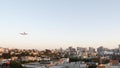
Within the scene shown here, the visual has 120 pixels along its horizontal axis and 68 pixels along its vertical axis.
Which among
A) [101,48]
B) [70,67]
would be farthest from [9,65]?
[101,48]

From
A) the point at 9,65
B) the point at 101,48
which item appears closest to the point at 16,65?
the point at 9,65

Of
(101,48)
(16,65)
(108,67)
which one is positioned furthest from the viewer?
(101,48)

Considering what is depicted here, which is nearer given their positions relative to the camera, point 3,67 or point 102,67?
point 102,67

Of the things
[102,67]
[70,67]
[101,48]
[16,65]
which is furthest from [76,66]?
[101,48]

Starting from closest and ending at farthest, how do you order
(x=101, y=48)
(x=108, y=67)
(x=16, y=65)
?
(x=108, y=67)
(x=16, y=65)
(x=101, y=48)

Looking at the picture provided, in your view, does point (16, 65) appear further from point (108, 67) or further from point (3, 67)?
point (108, 67)

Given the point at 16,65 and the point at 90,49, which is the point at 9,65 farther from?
the point at 90,49

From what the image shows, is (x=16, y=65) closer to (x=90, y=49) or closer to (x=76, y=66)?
(x=76, y=66)

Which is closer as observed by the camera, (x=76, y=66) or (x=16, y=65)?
(x=76, y=66)
